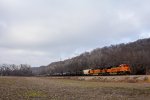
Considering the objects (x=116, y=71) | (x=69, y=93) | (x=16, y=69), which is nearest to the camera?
(x=69, y=93)

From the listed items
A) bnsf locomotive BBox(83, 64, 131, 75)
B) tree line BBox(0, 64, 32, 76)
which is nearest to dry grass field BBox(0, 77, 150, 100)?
bnsf locomotive BBox(83, 64, 131, 75)

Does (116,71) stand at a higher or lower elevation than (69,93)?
higher

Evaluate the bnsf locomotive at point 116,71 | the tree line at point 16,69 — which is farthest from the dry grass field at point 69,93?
the tree line at point 16,69

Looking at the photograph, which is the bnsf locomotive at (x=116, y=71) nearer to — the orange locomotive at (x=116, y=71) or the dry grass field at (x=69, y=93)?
the orange locomotive at (x=116, y=71)

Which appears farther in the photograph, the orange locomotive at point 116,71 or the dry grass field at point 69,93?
the orange locomotive at point 116,71

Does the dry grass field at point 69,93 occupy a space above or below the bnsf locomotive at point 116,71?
below

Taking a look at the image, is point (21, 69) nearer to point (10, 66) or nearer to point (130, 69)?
point (10, 66)

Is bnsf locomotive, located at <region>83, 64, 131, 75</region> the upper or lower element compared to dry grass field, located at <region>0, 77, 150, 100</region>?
upper

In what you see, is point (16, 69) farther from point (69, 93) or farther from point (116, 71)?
point (69, 93)

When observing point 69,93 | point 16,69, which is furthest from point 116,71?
point 16,69

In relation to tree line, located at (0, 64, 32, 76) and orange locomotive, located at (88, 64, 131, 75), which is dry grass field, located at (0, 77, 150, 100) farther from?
tree line, located at (0, 64, 32, 76)

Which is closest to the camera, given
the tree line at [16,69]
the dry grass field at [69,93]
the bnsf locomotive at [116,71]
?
the dry grass field at [69,93]

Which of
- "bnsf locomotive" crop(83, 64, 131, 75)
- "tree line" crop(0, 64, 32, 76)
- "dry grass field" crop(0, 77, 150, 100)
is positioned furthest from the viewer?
"tree line" crop(0, 64, 32, 76)

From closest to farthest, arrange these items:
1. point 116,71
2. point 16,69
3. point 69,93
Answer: point 69,93, point 116,71, point 16,69
